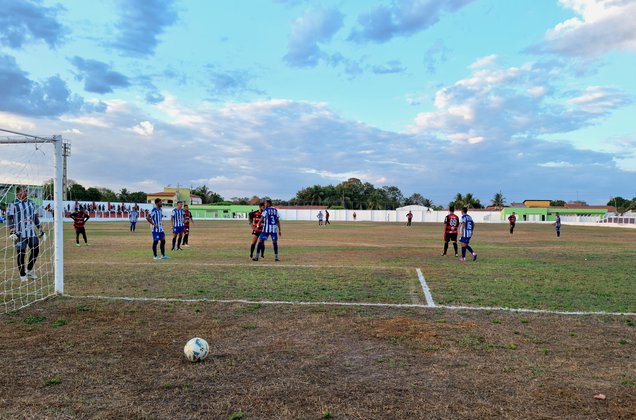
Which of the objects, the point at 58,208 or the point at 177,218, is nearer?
the point at 58,208

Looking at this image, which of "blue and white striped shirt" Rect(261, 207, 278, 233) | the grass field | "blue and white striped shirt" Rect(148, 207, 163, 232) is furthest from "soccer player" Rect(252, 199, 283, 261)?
the grass field

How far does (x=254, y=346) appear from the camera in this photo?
5574 millimetres

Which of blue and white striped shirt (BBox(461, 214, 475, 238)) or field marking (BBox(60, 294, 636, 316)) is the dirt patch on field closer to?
field marking (BBox(60, 294, 636, 316))

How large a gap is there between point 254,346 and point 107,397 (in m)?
1.84

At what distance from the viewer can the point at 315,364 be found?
195 inches

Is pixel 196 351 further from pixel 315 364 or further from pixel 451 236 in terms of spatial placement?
pixel 451 236

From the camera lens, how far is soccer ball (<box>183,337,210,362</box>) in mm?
4977

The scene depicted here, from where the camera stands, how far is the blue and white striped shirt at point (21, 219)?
9.81 metres

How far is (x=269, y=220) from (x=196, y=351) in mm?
9506

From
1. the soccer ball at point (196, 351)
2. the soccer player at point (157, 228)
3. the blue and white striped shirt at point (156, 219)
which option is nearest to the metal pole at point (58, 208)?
the soccer ball at point (196, 351)

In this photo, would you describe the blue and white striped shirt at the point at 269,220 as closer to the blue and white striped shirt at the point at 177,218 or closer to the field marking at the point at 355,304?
the blue and white striped shirt at the point at 177,218

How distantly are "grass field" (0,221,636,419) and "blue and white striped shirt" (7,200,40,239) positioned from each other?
1.33 metres

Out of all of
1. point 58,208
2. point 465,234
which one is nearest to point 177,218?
point 58,208

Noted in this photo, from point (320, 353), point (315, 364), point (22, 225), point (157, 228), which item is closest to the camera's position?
point (315, 364)
